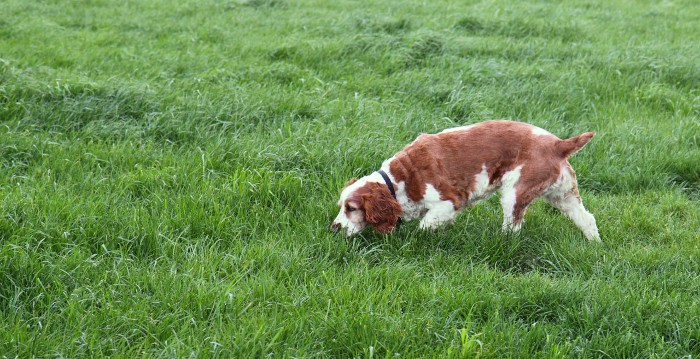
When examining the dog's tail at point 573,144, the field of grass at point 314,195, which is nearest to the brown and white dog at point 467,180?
the dog's tail at point 573,144

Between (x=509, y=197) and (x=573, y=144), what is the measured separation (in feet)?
1.80

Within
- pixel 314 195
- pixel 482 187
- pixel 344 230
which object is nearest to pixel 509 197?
pixel 482 187

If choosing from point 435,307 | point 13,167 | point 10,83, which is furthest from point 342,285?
point 10,83

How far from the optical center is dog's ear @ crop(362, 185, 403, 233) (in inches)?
186

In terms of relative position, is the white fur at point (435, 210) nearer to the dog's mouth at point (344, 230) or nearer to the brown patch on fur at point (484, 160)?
the brown patch on fur at point (484, 160)

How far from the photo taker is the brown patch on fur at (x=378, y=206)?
473 centimetres

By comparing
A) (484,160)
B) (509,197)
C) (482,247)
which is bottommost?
(482,247)

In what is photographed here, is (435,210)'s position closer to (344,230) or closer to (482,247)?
(482,247)

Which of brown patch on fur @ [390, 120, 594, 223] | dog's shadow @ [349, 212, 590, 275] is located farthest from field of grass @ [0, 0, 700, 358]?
brown patch on fur @ [390, 120, 594, 223]

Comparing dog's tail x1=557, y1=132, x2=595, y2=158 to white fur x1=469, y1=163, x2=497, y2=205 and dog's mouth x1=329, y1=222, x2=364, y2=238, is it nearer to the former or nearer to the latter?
white fur x1=469, y1=163, x2=497, y2=205

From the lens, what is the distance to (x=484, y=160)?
489 centimetres

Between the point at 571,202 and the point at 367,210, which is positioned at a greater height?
the point at 367,210

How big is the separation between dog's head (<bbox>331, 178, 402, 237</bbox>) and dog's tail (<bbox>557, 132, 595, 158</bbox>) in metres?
1.14

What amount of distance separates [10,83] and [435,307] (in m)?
4.71
